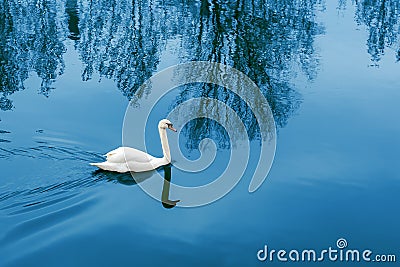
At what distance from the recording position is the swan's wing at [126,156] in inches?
183

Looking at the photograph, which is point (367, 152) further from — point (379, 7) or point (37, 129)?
point (379, 7)

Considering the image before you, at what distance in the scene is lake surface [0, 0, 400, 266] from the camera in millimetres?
4023

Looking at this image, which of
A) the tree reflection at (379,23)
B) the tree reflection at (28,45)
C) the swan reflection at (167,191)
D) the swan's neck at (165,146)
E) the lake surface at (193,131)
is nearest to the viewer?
the lake surface at (193,131)

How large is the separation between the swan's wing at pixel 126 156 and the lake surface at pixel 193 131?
146 millimetres

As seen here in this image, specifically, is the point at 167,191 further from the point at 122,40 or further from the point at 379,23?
the point at 379,23

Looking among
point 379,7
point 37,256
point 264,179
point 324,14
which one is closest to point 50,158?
point 37,256

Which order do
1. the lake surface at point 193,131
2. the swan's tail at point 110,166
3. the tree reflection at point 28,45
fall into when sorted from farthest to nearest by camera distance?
1. the tree reflection at point 28,45
2. the swan's tail at point 110,166
3. the lake surface at point 193,131

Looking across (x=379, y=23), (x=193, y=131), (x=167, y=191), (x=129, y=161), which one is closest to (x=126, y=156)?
(x=129, y=161)

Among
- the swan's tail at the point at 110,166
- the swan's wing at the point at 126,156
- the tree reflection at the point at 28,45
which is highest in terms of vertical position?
the tree reflection at the point at 28,45

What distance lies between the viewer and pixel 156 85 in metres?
6.68

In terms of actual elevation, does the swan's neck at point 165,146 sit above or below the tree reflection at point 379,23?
below

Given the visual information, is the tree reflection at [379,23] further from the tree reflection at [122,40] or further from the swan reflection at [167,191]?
the swan reflection at [167,191]

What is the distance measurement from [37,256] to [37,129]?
189cm

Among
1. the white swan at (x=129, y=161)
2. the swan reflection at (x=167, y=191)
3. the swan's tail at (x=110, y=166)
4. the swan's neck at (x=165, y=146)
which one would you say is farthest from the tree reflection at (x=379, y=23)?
the swan's tail at (x=110, y=166)
